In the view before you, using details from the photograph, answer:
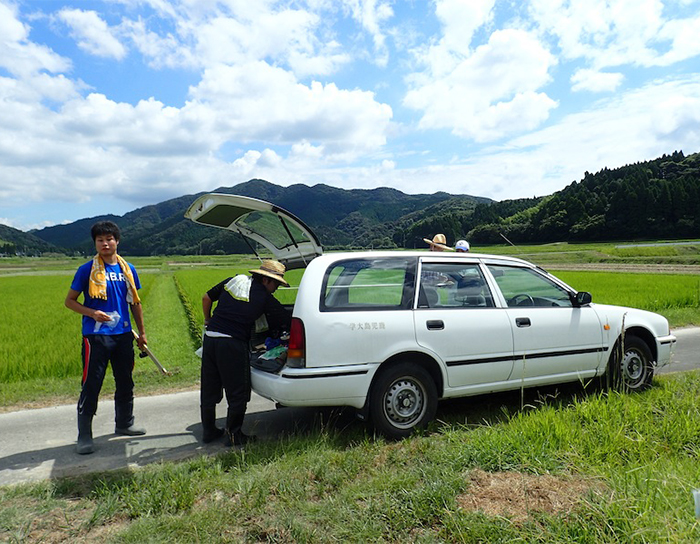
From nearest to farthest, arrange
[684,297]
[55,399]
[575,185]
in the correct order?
[55,399] → [684,297] → [575,185]

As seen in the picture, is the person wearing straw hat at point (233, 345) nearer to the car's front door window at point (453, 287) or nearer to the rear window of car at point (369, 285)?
the rear window of car at point (369, 285)

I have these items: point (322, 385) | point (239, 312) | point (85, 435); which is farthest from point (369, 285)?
point (85, 435)

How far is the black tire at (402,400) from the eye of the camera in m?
4.27

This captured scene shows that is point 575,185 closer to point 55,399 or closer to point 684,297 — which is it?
point 684,297

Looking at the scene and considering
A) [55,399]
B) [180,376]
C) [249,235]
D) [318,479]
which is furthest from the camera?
[180,376]

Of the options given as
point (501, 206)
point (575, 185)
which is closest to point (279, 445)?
point (575, 185)

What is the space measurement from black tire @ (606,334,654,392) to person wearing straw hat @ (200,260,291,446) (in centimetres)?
386

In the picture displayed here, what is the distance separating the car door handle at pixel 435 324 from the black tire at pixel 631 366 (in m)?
2.27

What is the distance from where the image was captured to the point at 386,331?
4277mm

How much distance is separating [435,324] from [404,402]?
2.51ft

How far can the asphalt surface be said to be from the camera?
13.7 ft

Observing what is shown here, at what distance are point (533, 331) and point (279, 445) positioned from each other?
2.75 metres

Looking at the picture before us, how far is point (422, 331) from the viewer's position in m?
4.42

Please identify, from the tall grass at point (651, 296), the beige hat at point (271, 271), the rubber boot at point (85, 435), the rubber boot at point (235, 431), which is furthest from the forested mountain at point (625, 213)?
the rubber boot at point (85, 435)
